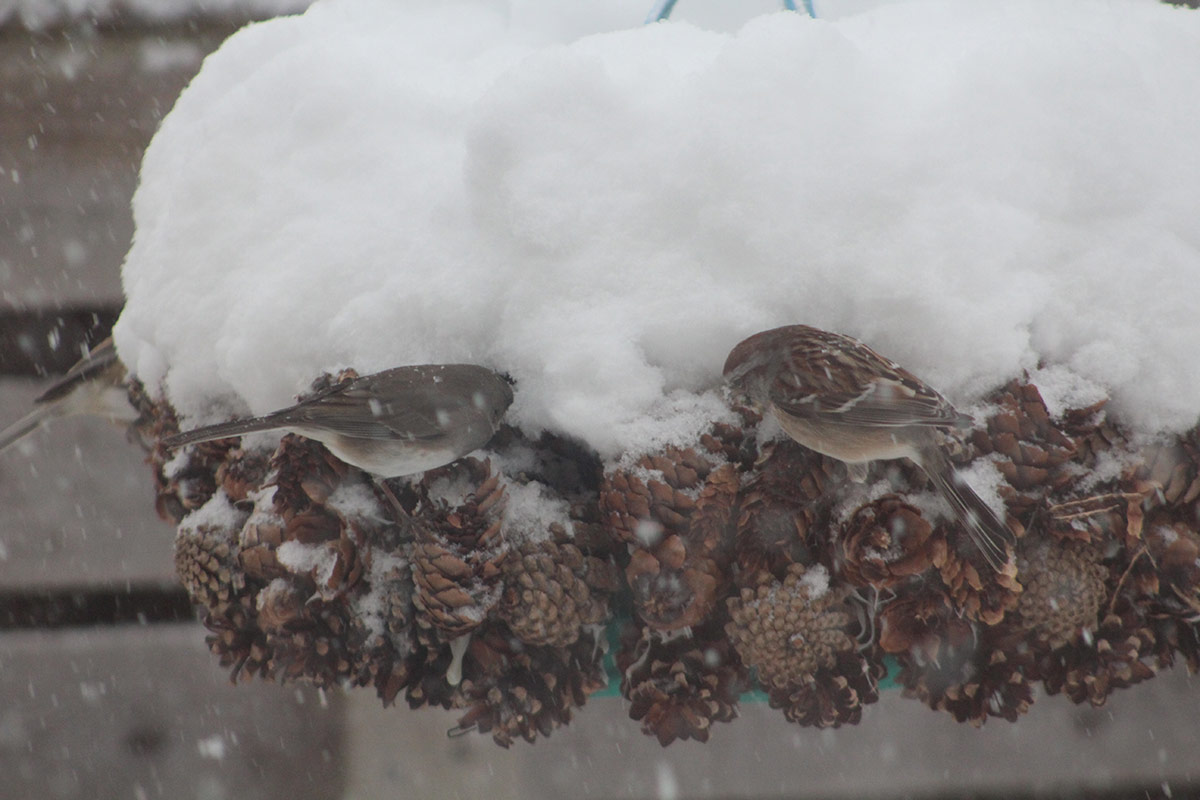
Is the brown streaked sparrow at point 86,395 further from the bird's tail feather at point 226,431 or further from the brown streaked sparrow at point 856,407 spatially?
the brown streaked sparrow at point 856,407

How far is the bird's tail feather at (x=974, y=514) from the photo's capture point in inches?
20.5

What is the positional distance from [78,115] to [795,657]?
1669mm

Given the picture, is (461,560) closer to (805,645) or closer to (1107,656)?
(805,645)

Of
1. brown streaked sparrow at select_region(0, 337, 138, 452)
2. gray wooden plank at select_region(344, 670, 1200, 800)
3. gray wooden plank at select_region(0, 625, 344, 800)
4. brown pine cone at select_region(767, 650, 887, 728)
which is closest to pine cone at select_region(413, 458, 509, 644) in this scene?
brown pine cone at select_region(767, 650, 887, 728)

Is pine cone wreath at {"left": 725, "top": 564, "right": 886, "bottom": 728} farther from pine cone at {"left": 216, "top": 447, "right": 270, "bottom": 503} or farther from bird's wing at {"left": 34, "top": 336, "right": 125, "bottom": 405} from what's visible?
bird's wing at {"left": 34, "top": 336, "right": 125, "bottom": 405}

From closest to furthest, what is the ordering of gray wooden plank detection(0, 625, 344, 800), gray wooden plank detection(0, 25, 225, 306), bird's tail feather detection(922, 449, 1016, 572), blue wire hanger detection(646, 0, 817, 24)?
1. bird's tail feather detection(922, 449, 1016, 572)
2. blue wire hanger detection(646, 0, 817, 24)
3. gray wooden plank detection(0, 25, 225, 306)
4. gray wooden plank detection(0, 625, 344, 800)

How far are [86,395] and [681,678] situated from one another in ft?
2.49

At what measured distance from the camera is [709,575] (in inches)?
22.6

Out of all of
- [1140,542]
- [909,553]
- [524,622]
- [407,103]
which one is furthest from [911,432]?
[407,103]

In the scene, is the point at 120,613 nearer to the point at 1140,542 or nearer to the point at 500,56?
the point at 500,56

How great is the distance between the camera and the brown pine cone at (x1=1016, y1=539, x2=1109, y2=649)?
1.86 ft

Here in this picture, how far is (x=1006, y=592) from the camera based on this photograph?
1.78ft

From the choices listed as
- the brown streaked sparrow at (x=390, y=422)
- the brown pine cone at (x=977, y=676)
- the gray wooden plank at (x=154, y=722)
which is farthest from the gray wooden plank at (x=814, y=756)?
the brown streaked sparrow at (x=390, y=422)

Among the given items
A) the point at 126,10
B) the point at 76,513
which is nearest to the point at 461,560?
the point at 76,513
